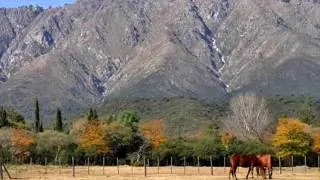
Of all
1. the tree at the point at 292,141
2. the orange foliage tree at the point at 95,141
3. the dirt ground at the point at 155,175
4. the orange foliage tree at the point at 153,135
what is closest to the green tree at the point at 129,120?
the orange foliage tree at the point at 153,135

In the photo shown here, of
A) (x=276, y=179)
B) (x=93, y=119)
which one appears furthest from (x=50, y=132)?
(x=276, y=179)

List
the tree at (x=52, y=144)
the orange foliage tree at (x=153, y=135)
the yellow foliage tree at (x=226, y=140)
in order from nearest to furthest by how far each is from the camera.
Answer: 1. the yellow foliage tree at (x=226, y=140)
2. the tree at (x=52, y=144)
3. the orange foliage tree at (x=153, y=135)

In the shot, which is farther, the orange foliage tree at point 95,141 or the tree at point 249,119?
the tree at point 249,119

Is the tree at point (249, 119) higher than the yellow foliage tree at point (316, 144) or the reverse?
higher

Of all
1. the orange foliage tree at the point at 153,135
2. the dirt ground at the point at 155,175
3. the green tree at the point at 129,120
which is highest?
the green tree at the point at 129,120

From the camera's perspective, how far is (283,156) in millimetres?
117562

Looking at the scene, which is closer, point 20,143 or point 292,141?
point 292,141

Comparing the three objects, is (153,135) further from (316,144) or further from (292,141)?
(316,144)

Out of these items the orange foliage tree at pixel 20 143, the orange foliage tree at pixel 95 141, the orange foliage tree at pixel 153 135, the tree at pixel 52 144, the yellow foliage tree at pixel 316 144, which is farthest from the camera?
the orange foliage tree at pixel 153 135

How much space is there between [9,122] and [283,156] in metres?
68.8

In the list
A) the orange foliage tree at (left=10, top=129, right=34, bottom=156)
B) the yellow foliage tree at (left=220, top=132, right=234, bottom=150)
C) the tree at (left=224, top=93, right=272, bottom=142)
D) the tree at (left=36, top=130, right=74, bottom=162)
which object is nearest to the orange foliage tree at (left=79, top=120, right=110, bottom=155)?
the tree at (left=36, top=130, right=74, bottom=162)

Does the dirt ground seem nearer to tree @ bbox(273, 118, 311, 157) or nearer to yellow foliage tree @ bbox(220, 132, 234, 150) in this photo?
tree @ bbox(273, 118, 311, 157)

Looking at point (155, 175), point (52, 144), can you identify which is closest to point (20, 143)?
point (52, 144)

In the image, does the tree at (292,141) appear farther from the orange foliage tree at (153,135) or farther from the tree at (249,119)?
the tree at (249,119)
